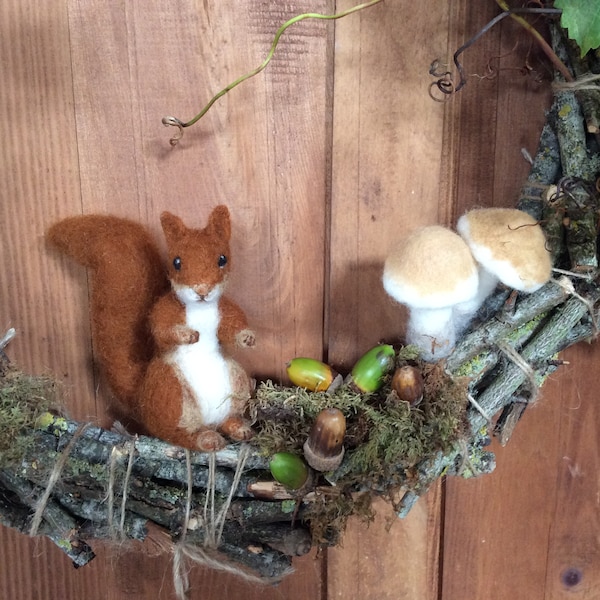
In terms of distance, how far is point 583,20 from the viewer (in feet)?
2.07

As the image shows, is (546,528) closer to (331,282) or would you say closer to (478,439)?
(478,439)

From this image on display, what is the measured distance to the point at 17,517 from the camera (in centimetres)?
73

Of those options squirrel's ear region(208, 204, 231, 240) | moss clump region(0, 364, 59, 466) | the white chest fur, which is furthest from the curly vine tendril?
moss clump region(0, 364, 59, 466)

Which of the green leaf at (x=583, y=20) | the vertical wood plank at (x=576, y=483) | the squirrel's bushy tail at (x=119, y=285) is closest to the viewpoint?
the green leaf at (x=583, y=20)

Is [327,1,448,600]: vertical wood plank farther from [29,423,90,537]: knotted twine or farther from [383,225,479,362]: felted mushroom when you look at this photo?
[29,423,90,537]: knotted twine

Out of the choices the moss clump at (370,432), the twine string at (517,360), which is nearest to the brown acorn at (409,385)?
the moss clump at (370,432)

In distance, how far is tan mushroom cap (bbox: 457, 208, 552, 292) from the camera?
0.69 meters

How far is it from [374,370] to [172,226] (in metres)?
0.30

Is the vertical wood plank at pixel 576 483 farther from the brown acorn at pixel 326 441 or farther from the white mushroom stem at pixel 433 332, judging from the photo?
the brown acorn at pixel 326 441

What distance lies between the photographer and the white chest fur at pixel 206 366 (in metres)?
0.71

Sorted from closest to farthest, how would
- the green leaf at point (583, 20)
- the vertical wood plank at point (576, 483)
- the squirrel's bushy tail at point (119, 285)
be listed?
1. the green leaf at point (583, 20)
2. the squirrel's bushy tail at point (119, 285)
3. the vertical wood plank at point (576, 483)

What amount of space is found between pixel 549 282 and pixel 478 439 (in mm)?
217

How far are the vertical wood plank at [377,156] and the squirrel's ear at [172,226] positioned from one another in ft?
0.75

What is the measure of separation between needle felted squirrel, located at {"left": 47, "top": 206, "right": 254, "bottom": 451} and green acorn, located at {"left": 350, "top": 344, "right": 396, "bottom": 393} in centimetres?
14
